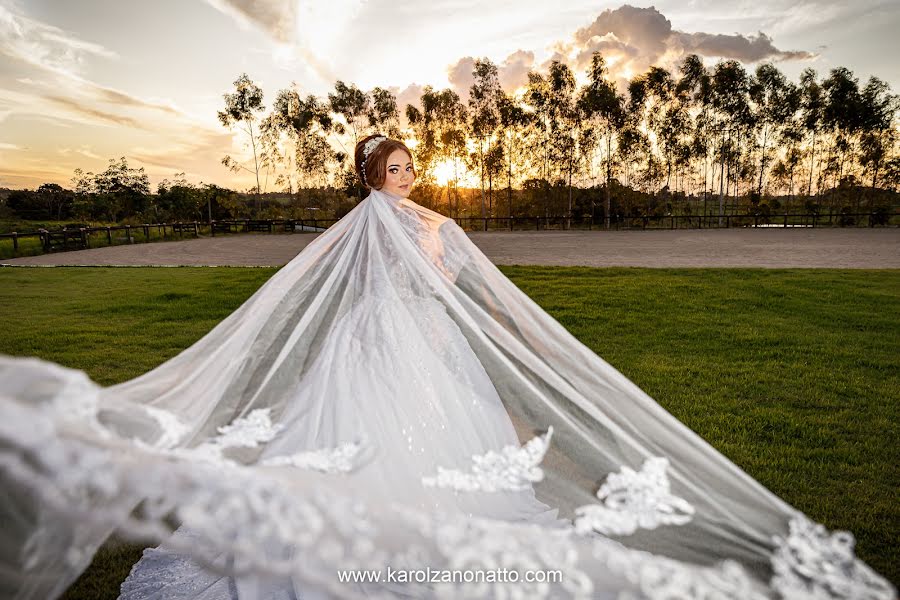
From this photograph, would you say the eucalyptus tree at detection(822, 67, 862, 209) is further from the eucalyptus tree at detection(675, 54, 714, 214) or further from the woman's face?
the woman's face

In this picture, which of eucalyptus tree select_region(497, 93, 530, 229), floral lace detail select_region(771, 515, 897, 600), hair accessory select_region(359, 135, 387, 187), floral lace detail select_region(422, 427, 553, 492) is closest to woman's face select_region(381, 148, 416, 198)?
hair accessory select_region(359, 135, 387, 187)

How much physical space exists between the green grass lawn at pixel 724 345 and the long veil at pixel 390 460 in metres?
1.30

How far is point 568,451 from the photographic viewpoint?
1841 mm

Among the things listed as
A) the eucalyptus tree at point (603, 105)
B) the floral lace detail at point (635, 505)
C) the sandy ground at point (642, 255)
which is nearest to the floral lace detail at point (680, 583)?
the floral lace detail at point (635, 505)

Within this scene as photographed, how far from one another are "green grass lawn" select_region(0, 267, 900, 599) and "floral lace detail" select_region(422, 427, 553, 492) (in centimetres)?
172

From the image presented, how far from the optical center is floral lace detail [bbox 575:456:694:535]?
1570 millimetres

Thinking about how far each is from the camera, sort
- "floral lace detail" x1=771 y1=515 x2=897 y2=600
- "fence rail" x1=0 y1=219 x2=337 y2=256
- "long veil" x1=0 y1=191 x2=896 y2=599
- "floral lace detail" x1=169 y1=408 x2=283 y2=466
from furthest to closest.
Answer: "fence rail" x1=0 y1=219 x2=337 y2=256 → "floral lace detail" x1=169 y1=408 x2=283 y2=466 → "floral lace detail" x1=771 y1=515 x2=897 y2=600 → "long veil" x1=0 y1=191 x2=896 y2=599

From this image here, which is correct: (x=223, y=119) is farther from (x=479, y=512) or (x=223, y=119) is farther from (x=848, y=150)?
(x=848, y=150)

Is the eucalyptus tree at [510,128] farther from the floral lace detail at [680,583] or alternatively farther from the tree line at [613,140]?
the floral lace detail at [680,583]

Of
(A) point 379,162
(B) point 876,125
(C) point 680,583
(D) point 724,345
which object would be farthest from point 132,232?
(B) point 876,125

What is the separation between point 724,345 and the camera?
6.11 meters

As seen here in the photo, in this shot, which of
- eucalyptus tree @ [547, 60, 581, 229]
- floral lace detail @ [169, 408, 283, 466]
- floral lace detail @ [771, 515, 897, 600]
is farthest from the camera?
eucalyptus tree @ [547, 60, 581, 229]

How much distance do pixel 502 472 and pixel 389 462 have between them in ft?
1.51

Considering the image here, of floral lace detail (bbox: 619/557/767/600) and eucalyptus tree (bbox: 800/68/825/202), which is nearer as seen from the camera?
floral lace detail (bbox: 619/557/767/600)
